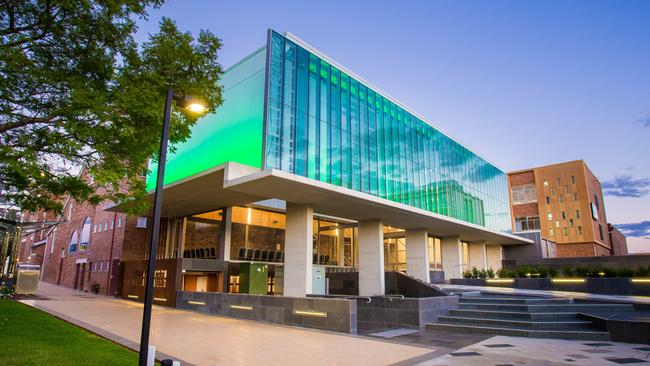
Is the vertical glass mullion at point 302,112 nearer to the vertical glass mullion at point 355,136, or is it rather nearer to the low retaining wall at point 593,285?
the vertical glass mullion at point 355,136

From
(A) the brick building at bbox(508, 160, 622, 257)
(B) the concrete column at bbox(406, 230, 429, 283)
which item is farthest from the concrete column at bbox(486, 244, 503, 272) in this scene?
(A) the brick building at bbox(508, 160, 622, 257)

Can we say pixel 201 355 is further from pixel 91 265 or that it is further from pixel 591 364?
pixel 91 265

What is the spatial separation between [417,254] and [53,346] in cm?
2215

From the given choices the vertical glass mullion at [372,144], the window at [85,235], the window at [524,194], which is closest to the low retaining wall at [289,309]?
the vertical glass mullion at [372,144]

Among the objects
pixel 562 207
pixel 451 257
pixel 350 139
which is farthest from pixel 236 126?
pixel 562 207

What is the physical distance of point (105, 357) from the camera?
7867 millimetres

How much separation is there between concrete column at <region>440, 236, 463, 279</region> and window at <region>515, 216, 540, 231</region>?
36.7 metres

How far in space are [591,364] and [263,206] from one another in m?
23.5

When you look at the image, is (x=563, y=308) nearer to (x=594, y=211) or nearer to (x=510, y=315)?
(x=510, y=315)

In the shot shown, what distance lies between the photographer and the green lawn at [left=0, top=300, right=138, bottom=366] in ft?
24.4

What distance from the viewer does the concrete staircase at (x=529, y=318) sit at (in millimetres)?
12750

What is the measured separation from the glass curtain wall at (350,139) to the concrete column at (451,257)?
2562 millimetres

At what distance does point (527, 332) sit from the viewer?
12.9 m

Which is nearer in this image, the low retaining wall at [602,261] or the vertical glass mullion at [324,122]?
the vertical glass mullion at [324,122]
